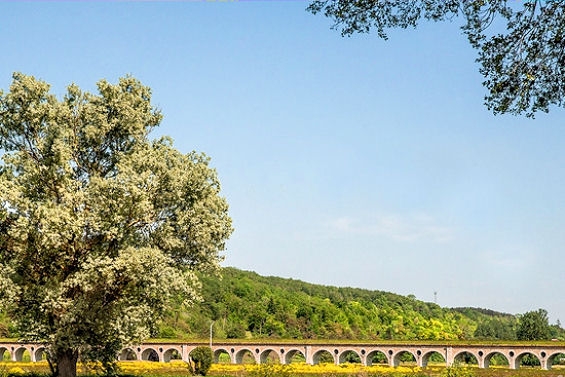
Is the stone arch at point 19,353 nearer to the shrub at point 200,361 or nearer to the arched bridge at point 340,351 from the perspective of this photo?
the arched bridge at point 340,351

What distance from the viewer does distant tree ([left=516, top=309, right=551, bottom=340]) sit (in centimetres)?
11575

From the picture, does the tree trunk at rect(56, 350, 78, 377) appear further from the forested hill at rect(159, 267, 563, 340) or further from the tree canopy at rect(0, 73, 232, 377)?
the forested hill at rect(159, 267, 563, 340)

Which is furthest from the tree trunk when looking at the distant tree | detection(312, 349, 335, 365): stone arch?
the distant tree

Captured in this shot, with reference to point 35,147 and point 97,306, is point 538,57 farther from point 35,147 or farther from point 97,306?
point 35,147

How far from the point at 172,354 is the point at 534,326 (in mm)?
62400

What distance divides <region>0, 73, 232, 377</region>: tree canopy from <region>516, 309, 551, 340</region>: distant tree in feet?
328

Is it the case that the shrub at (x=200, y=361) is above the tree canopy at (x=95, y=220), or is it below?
below

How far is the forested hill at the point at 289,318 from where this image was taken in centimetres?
11869

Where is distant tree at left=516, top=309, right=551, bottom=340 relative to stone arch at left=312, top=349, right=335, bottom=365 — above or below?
above

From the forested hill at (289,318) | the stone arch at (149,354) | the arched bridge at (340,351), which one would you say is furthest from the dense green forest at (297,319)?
the arched bridge at (340,351)

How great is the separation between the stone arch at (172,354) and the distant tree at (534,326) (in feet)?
199

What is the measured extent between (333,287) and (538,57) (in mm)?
175846

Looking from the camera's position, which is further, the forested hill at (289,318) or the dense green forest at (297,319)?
the forested hill at (289,318)

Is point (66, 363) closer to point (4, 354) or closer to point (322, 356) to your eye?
point (322, 356)
